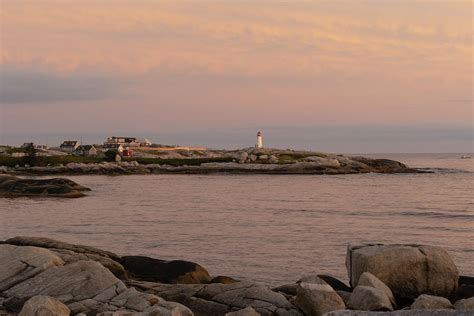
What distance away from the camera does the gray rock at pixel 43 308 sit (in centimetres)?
1098

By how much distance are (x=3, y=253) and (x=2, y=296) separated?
225cm

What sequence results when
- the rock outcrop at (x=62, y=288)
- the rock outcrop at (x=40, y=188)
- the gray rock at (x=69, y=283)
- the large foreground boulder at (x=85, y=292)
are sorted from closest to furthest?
the rock outcrop at (x=62, y=288)
the large foreground boulder at (x=85, y=292)
the gray rock at (x=69, y=283)
the rock outcrop at (x=40, y=188)

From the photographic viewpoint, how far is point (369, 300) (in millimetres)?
11297

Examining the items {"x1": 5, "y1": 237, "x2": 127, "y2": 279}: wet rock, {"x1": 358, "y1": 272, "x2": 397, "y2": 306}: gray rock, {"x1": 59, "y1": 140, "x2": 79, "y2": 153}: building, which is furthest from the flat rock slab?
{"x1": 59, "y1": 140, "x2": 79, "y2": 153}: building

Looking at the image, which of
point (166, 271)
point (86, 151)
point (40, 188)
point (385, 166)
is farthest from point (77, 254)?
point (86, 151)

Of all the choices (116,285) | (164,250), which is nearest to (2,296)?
(116,285)

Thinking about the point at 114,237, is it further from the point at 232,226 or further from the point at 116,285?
the point at 116,285

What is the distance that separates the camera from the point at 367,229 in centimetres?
3017

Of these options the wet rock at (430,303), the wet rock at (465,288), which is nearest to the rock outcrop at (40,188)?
the wet rock at (465,288)

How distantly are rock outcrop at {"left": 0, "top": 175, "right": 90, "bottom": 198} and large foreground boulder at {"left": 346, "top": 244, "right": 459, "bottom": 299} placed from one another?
41.2m

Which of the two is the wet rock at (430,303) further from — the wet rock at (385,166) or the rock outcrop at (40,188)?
the wet rock at (385,166)

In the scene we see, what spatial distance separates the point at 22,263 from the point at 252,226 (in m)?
17.6

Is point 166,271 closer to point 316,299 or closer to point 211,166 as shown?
point 316,299

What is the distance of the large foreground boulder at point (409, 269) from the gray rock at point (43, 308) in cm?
702
